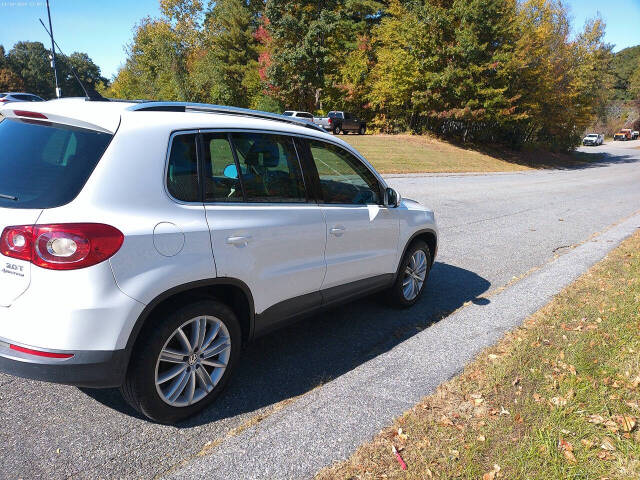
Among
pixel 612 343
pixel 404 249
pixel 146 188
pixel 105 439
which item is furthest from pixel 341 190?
pixel 612 343

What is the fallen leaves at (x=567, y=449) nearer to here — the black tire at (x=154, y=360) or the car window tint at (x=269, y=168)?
the black tire at (x=154, y=360)

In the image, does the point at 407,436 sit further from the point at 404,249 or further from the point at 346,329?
the point at 404,249

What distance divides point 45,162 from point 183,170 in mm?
720

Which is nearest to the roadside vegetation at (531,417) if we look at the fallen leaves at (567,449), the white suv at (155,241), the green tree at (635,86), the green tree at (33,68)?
the fallen leaves at (567,449)

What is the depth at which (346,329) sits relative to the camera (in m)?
4.21

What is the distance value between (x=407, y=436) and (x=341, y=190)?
1.96m

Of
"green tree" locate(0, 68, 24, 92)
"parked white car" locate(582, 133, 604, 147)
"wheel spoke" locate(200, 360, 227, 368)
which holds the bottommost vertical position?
"parked white car" locate(582, 133, 604, 147)

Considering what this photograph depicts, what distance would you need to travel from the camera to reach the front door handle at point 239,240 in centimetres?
265

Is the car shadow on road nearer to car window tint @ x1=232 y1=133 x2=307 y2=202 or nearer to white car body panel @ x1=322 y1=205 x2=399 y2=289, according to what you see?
white car body panel @ x1=322 y1=205 x2=399 y2=289

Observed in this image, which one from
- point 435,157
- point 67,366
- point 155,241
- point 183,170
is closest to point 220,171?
point 183,170

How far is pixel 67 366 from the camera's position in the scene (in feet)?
7.22

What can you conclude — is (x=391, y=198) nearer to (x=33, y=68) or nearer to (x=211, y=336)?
(x=211, y=336)

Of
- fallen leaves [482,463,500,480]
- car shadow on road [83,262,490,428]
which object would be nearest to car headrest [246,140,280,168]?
car shadow on road [83,262,490,428]

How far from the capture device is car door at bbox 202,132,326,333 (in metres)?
2.69
